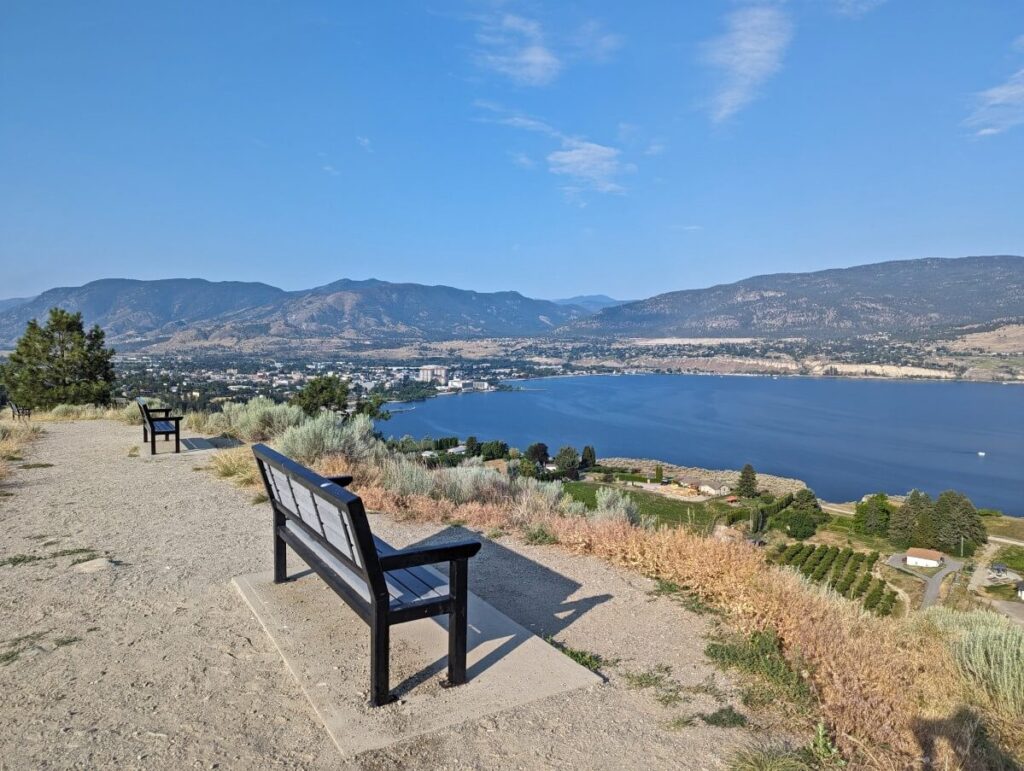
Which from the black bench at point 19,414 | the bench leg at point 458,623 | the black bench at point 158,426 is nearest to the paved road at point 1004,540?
the black bench at point 158,426

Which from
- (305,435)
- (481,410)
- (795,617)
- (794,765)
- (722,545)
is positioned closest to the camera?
(794,765)

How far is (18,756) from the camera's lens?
2611 millimetres

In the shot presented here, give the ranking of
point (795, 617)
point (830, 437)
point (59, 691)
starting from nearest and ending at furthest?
point (59, 691) < point (795, 617) < point (830, 437)

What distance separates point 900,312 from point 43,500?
203800 millimetres

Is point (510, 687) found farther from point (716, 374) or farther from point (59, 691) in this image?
point (716, 374)

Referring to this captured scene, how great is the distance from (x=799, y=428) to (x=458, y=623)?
79909 millimetres

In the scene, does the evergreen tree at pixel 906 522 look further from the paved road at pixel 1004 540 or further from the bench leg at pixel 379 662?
the bench leg at pixel 379 662

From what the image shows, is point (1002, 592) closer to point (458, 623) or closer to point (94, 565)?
point (458, 623)

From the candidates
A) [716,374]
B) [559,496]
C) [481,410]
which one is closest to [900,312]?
[716,374]

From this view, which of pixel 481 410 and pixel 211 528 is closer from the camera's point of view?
pixel 211 528

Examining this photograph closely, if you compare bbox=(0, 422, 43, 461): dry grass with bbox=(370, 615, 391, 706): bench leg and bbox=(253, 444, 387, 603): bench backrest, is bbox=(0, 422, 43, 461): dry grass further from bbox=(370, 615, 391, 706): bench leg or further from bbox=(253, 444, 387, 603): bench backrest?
bbox=(370, 615, 391, 706): bench leg

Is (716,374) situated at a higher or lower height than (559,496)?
lower

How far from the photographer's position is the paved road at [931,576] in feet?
76.1

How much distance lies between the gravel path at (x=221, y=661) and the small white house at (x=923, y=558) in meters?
29.6
